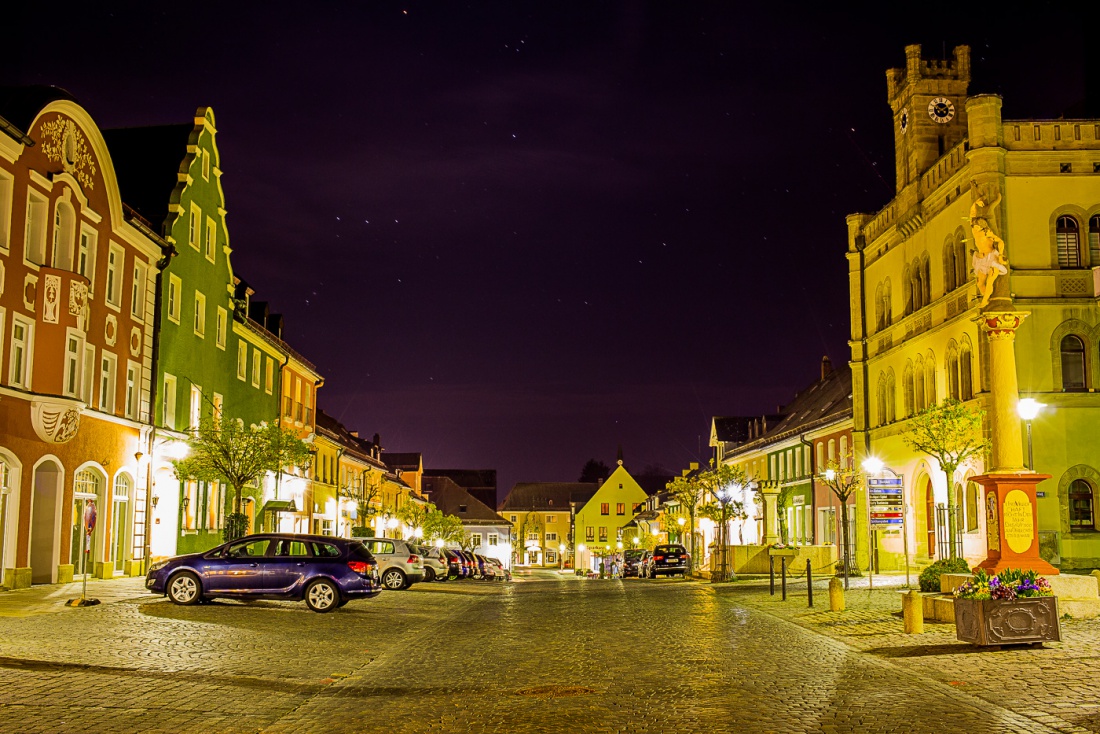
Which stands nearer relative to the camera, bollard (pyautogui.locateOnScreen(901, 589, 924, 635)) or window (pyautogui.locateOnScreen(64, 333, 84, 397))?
bollard (pyautogui.locateOnScreen(901, 589, 924, 635))

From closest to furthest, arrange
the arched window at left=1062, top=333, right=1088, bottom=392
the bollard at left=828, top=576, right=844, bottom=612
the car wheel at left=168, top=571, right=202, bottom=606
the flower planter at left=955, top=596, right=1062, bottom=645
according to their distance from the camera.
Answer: the flower planter at left=955, top=596, right=1062, bottom=645
the car wheel at left=168, top=571, right=202, bottom=606
the bollard at left=828, top=576, right=844, bottom=612
the arched window at left=1062, top=333, right=1088, bottom=392

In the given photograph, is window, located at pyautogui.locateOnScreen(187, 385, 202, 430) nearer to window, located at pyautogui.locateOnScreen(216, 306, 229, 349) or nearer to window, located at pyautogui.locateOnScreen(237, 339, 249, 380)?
window, located at pyautogui.locateOnScreen(216, 306, 229, 349)

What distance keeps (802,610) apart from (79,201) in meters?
20.1

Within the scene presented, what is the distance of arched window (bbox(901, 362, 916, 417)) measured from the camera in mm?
44031

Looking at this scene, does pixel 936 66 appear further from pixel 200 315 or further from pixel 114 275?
pixel 114 275

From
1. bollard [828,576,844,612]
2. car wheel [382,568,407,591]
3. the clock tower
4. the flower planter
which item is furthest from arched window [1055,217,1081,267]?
the flower planter

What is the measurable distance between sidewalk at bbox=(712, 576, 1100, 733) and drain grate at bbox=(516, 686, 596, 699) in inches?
164

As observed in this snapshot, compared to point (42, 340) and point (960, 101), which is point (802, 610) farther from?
point (960, 101)

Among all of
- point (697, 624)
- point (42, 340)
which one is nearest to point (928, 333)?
point (697, 624)

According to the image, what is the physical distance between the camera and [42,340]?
85.8 ft

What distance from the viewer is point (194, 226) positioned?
38.0m

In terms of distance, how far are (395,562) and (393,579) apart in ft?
1.75

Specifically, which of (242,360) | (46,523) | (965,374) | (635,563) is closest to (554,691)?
(46,523)

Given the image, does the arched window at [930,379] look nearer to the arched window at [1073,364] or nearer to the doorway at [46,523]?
the arched window at [1073,364]
